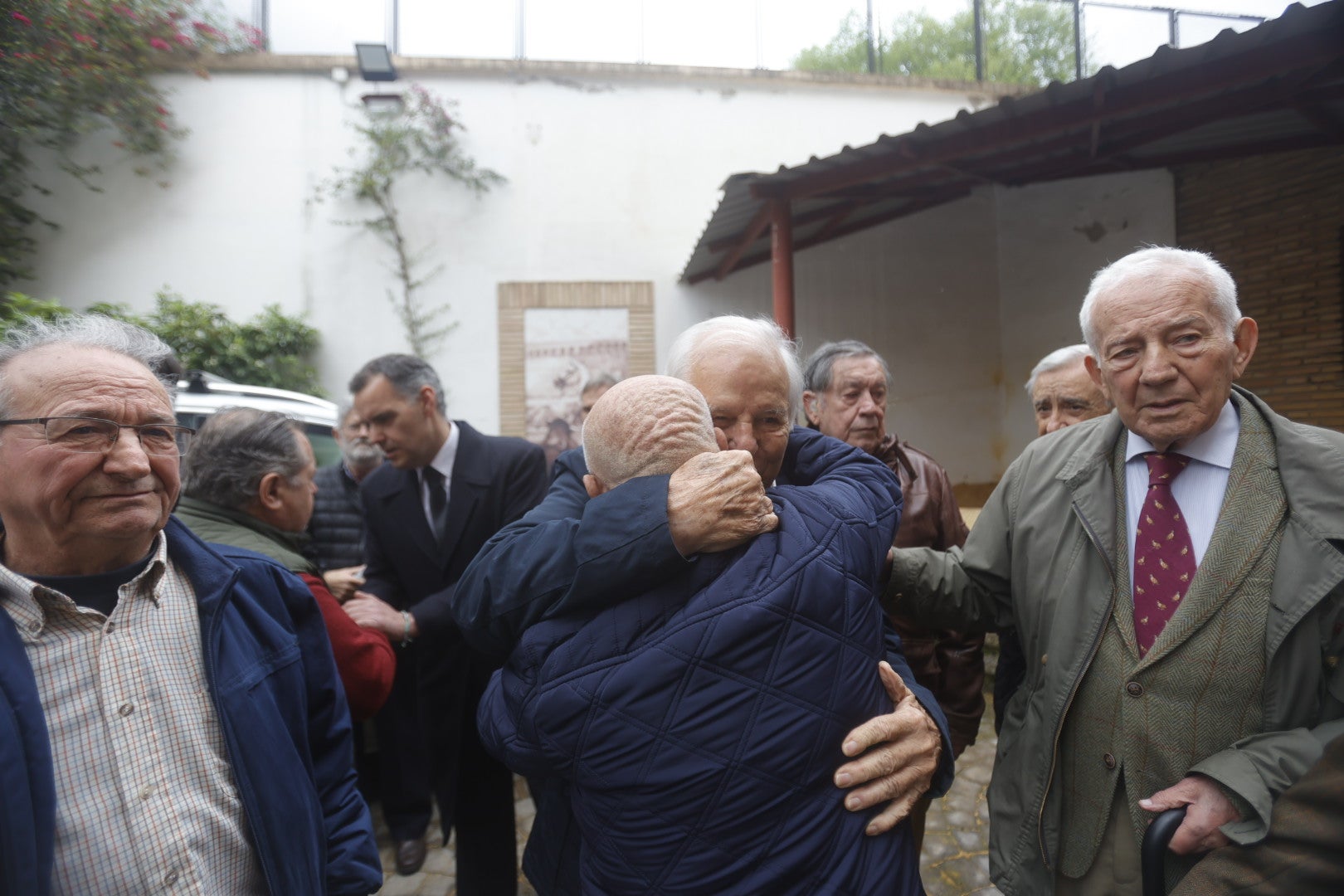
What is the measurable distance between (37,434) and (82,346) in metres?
0.19

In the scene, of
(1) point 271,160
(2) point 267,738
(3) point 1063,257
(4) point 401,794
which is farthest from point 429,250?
(2) point 267,738

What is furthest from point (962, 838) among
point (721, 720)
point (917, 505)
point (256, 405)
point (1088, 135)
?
point (1088, 135)

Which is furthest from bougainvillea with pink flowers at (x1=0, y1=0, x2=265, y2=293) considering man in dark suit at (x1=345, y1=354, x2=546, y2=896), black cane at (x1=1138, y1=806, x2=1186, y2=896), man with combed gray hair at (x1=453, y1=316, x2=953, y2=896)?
black cane at (x1=1138, y1=806, x2=1186, y2=896)

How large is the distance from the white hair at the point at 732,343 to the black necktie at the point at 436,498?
1.35 metres

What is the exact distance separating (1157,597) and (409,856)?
3.17 m

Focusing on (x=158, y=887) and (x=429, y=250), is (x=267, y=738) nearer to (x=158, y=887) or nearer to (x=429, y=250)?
(x=158, y=887)

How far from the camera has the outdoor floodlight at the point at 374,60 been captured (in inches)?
309

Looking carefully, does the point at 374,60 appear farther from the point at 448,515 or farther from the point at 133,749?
the point at 133,749

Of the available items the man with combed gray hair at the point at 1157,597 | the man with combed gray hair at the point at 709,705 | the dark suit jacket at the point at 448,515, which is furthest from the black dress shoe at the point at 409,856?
the man with combed gray hair at the point at 1157,597

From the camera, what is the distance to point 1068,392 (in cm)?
266

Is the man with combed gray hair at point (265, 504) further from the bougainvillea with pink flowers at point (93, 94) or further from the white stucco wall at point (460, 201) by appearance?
the bougainvillea with pink flowers at point (93, 94)

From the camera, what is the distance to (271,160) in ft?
25.9

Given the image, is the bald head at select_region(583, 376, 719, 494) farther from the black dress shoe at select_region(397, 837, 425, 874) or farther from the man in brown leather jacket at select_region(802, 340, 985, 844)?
the black dress shoe at select_region(397, 837, 425, 874)

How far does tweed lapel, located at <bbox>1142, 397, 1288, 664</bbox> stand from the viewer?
1.41 meters
